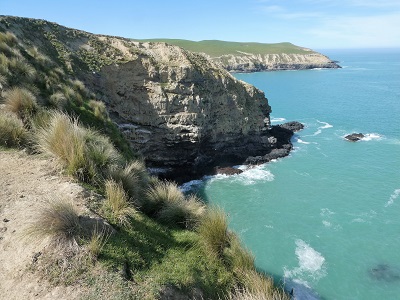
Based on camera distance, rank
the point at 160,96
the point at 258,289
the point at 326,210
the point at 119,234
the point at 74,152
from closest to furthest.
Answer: the point at 258,289
the point at 119,234
the point at 74,152
the point at 326,210
the point at 160,96

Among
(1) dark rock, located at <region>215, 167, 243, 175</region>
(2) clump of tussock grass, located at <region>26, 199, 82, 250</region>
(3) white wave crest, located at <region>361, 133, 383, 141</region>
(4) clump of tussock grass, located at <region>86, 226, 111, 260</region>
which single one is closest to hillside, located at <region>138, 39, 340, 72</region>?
(3) white wave crest, located at <region>361, 133, 383, 141</region>

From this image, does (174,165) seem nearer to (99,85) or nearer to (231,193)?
(231,193)

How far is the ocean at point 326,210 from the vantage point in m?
21.6

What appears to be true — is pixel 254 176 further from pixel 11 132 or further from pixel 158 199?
pixel 11 132

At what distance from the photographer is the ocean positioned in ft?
71.0

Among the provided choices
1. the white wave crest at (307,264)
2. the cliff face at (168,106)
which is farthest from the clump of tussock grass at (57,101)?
the cliff face at (168,106)

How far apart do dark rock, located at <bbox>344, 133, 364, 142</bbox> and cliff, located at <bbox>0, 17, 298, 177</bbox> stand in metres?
21.0

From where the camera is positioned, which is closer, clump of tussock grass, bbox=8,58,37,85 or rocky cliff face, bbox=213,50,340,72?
clump of tussock grass, bbox=8,58,37,85

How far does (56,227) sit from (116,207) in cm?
168

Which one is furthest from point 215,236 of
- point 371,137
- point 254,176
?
point 371,137

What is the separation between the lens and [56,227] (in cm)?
603

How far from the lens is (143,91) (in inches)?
1539

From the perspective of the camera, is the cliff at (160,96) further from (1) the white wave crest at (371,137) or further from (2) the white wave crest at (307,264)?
(1) the white wave crest at (371,137)

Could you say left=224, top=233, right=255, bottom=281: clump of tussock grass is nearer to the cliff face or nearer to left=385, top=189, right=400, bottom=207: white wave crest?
left=385, top=189, right=400, bottom=207: white wave crest
